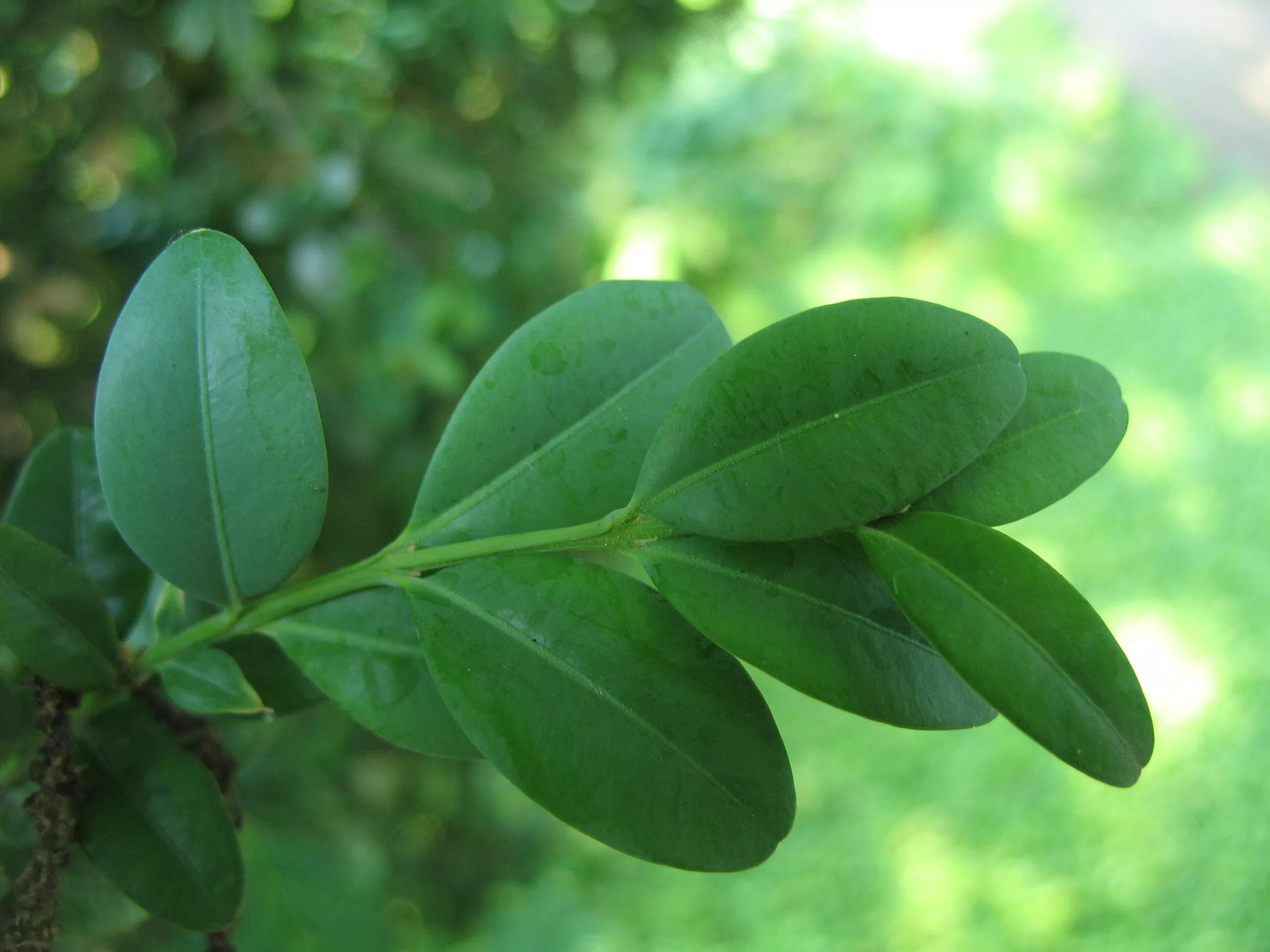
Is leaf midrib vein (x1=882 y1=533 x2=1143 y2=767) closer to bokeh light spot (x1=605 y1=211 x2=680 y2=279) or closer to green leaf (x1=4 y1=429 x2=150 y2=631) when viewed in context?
green leaf (x1=4 y1=429 x2=150 y2=631)

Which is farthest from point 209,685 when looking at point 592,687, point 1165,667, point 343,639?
point 1165,667

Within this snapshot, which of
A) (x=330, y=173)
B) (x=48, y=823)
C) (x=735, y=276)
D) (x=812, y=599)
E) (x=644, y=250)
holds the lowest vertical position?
(x=48, y=823)

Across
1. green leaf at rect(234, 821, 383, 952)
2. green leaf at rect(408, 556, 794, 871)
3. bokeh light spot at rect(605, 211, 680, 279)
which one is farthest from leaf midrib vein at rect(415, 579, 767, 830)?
bokeh light spot at rect(605, 211, 680, 279)

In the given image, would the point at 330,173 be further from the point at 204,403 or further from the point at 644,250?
the point at 644,250

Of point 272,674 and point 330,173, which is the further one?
point 330,173

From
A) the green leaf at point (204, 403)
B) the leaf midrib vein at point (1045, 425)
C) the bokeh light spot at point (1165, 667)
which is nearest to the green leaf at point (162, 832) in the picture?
the green leaf at point (204, 403)

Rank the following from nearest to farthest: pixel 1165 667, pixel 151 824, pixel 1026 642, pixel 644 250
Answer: pixel 1026 642, pixel 151 824, pixel 1165 667, pixel 644 250
